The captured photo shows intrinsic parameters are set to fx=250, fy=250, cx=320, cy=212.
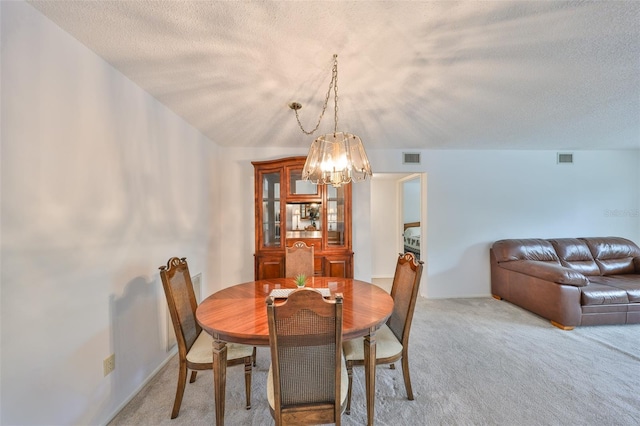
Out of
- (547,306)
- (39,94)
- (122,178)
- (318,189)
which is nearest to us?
(39,94)

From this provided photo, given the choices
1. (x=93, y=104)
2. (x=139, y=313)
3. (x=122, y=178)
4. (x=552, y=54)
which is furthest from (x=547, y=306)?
(x=93, y=104)

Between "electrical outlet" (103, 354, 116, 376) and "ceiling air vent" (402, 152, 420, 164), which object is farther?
"ceiling air vent" (402, 152, 420, 164)

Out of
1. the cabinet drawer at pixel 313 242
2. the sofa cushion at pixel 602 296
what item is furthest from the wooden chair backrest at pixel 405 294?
the sofa cushion at pixel 602 296

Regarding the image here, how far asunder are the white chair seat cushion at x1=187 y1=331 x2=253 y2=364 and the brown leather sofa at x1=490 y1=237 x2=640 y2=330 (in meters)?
3.42

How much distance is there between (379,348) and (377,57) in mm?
1937

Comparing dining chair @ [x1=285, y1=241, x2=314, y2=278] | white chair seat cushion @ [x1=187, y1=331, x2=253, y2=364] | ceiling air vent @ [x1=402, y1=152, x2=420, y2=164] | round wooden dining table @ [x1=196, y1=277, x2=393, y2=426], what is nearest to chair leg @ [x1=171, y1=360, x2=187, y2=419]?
white chair seat cushion @ [x1=187, y1=331, x2=253, y2=364]

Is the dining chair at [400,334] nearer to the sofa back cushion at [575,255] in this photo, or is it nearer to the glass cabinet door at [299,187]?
the glass cabinet door at [299,187]

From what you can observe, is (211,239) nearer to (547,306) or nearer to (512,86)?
(512,86)

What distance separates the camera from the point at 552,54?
64.2 inches

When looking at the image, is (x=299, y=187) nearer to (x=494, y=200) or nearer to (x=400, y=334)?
(x=400, y=334)

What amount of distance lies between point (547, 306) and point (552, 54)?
2.78 m

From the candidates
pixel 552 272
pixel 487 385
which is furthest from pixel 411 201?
pixel 487 385

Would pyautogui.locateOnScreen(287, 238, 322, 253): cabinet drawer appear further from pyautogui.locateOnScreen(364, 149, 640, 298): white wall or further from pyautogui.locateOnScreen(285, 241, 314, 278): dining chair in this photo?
pyautogui.locateOnScreen(364, 149, 640, 298): white wall

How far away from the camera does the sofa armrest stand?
2.82 meters
